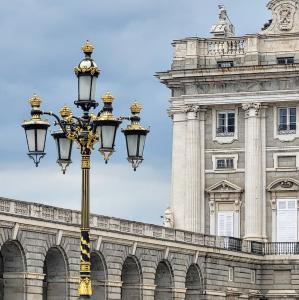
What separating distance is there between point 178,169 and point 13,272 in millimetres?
36168

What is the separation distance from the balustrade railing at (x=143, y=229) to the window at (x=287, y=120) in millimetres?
7965

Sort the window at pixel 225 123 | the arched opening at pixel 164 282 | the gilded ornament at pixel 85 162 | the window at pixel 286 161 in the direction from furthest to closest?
the window at pixel 225 123
the window at pixel 286 161
the arched opening at pixel 164 282
the gilded ornament at pixel 85 162

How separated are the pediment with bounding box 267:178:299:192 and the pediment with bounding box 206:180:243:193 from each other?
7.14 ft

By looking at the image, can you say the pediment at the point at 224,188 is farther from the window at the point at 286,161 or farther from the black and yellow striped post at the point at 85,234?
the black and yellow striped post at the point at 85,234

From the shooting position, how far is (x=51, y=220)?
64312 mm

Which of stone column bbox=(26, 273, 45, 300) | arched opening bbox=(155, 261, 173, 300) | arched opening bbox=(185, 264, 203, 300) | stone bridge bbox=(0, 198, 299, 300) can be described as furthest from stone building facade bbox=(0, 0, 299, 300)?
stone column bbox=(26, 273, 45, 300)

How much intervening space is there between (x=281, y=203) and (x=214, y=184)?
16.0 ft

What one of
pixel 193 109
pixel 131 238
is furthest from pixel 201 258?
A: pixel 193 109

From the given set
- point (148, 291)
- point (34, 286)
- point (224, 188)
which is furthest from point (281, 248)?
point (34, 286)

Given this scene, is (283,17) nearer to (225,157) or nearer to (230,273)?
(225,157)

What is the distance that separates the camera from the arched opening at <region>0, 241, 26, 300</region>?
62.0 metres

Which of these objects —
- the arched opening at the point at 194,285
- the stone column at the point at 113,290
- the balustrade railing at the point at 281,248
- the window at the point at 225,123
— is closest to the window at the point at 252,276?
the balustrade railing at the point at 281,248

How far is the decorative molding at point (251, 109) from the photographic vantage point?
9531 centimetres

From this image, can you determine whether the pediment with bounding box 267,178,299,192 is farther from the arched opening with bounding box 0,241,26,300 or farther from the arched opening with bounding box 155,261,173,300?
the arched opening with bounding box 0,241,26,300
